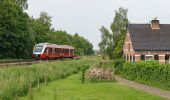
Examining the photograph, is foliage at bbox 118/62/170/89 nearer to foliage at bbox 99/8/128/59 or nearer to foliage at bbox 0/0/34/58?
foliage at bbox 0/0/34/58

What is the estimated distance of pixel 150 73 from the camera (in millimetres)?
33156

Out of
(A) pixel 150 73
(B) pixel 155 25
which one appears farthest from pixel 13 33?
(A) pixel 150 73

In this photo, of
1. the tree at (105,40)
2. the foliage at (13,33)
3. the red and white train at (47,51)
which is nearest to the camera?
the red and white train at (47,51)

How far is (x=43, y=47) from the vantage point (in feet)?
201

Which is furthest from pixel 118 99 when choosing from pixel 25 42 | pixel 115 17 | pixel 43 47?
pixel 115 17

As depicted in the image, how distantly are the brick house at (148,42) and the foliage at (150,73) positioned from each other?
829 inches

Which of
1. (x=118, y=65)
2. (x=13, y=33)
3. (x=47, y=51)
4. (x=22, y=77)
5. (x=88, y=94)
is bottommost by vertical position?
(x=88, y=94)

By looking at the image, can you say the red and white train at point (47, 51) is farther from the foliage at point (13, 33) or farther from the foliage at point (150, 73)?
the foliage at point (150, 73)

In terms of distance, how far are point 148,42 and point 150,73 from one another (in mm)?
29979

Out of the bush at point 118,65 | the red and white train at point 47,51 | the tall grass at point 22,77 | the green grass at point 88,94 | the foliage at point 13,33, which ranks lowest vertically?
the green grass at point 88,94

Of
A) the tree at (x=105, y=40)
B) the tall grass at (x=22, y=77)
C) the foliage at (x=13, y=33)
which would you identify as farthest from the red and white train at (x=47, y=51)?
the tree at (x=105, y=40)

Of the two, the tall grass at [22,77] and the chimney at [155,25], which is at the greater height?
the chimney at [155,25]

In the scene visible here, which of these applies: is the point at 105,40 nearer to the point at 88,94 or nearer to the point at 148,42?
the point at 148,42

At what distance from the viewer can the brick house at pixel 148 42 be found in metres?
61.5
